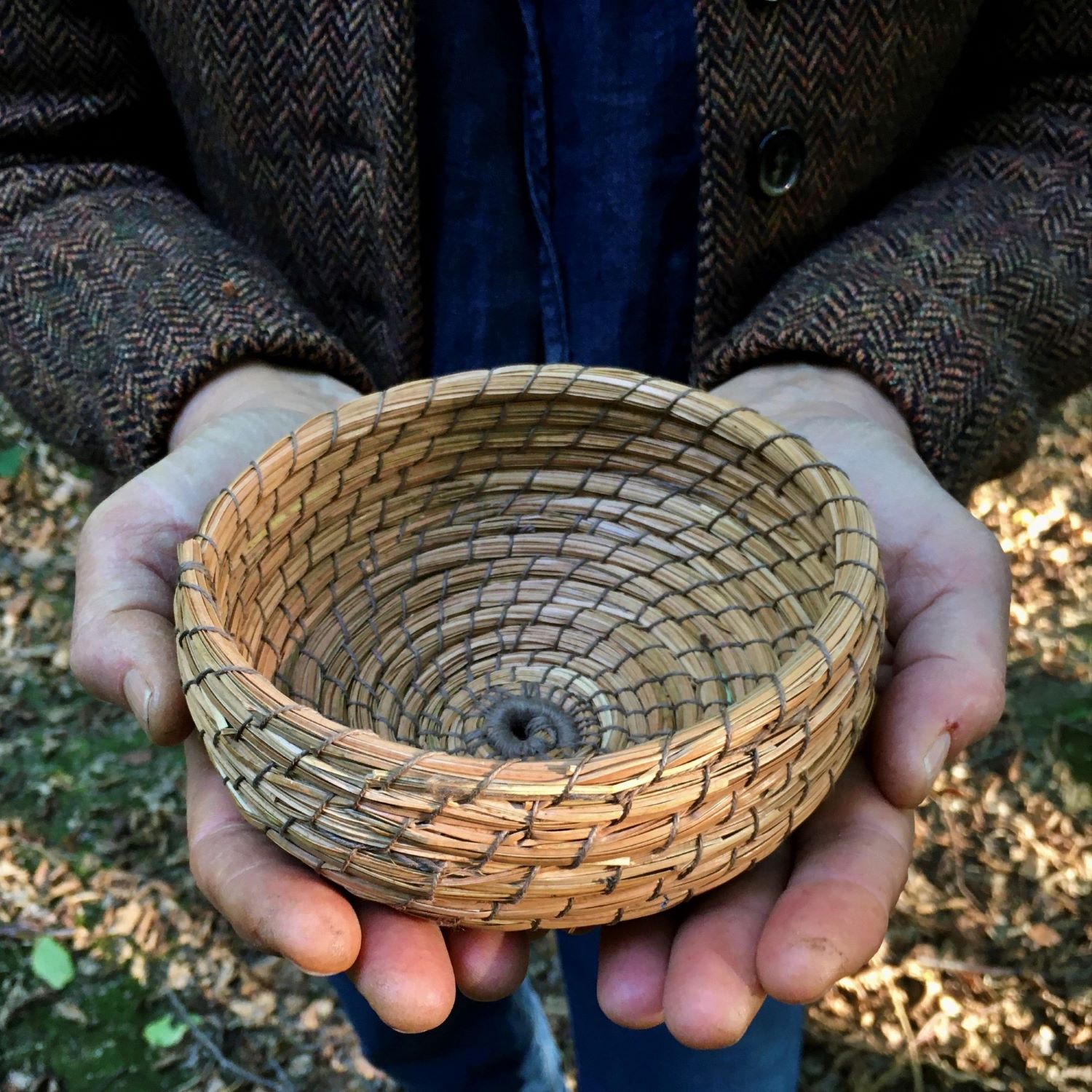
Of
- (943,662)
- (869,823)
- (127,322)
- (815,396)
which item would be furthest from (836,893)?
(127,322)

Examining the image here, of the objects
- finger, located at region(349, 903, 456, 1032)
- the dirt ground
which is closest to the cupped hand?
finger, located at region(349, 903, 456, 1032)

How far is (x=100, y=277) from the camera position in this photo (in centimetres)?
107

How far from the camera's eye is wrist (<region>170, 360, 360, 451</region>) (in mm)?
1024

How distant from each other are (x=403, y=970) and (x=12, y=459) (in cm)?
236

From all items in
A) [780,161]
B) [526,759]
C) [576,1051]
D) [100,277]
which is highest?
[780,161]

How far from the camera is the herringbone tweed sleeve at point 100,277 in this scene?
1.02 meters

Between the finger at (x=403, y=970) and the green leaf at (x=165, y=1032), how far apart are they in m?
1.09

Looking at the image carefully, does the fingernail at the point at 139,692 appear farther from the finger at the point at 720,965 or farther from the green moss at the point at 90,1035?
the green moss at the point at 90,1035

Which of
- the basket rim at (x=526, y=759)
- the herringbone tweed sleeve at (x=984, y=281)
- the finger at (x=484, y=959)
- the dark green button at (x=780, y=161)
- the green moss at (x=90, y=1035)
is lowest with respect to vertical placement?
the green moss at (x=90, y=1035)

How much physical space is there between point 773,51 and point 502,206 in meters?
0.29

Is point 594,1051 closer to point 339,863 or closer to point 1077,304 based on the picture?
point 339,863

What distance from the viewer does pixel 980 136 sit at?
1.12 meters

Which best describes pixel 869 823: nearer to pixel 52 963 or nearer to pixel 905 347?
pixel 905 347

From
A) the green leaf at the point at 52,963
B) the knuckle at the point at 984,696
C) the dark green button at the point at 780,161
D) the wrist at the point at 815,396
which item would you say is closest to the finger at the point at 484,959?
the knuckle at the point at 984,696
